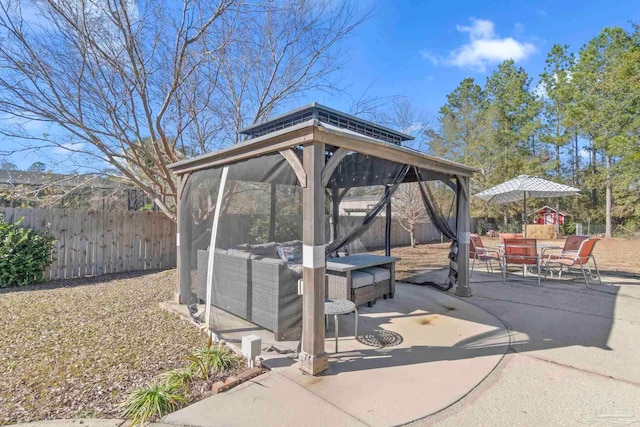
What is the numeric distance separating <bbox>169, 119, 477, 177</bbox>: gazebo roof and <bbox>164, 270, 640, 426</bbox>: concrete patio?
6.82ft

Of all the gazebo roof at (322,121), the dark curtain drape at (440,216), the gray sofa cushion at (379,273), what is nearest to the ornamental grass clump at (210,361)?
the gray sofa cushion at (379,273)

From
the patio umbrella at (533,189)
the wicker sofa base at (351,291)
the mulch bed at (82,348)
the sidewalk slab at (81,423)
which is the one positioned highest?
the patio umbrella at (533,189)

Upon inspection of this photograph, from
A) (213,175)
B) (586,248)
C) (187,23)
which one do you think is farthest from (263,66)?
(586,248)

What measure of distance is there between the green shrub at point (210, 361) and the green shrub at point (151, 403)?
0.94ft

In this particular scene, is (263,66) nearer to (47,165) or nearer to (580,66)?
(47,165)

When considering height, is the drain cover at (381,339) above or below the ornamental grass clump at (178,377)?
below

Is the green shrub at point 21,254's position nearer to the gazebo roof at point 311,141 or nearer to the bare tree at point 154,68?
the bare tree at point 154,68

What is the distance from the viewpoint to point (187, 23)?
5.63 meters

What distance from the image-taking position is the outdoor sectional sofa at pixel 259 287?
11.0ft

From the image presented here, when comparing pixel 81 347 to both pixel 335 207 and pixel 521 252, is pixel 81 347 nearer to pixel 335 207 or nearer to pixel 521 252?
pixel 335 207

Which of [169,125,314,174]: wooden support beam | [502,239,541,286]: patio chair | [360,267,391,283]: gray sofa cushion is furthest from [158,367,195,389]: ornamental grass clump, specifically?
[502,239,541,286]: patio chair

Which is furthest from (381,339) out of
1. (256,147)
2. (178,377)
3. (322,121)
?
(322,121)

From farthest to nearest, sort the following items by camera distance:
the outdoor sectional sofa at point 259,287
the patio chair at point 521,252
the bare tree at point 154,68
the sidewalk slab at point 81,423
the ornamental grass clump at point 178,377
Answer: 1. the patio chair at point 521,252
2. the bare tree at point 154,68
3. the outdoor sectional sofa at point 259,287
4. the ornamental grass clump at point 178,377
5. the sidewalk slab at point 81,423

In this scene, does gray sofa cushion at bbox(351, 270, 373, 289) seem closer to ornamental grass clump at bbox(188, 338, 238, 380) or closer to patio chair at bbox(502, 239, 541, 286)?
ornamental grass clump at bbox(188, 338, 238, 380)
